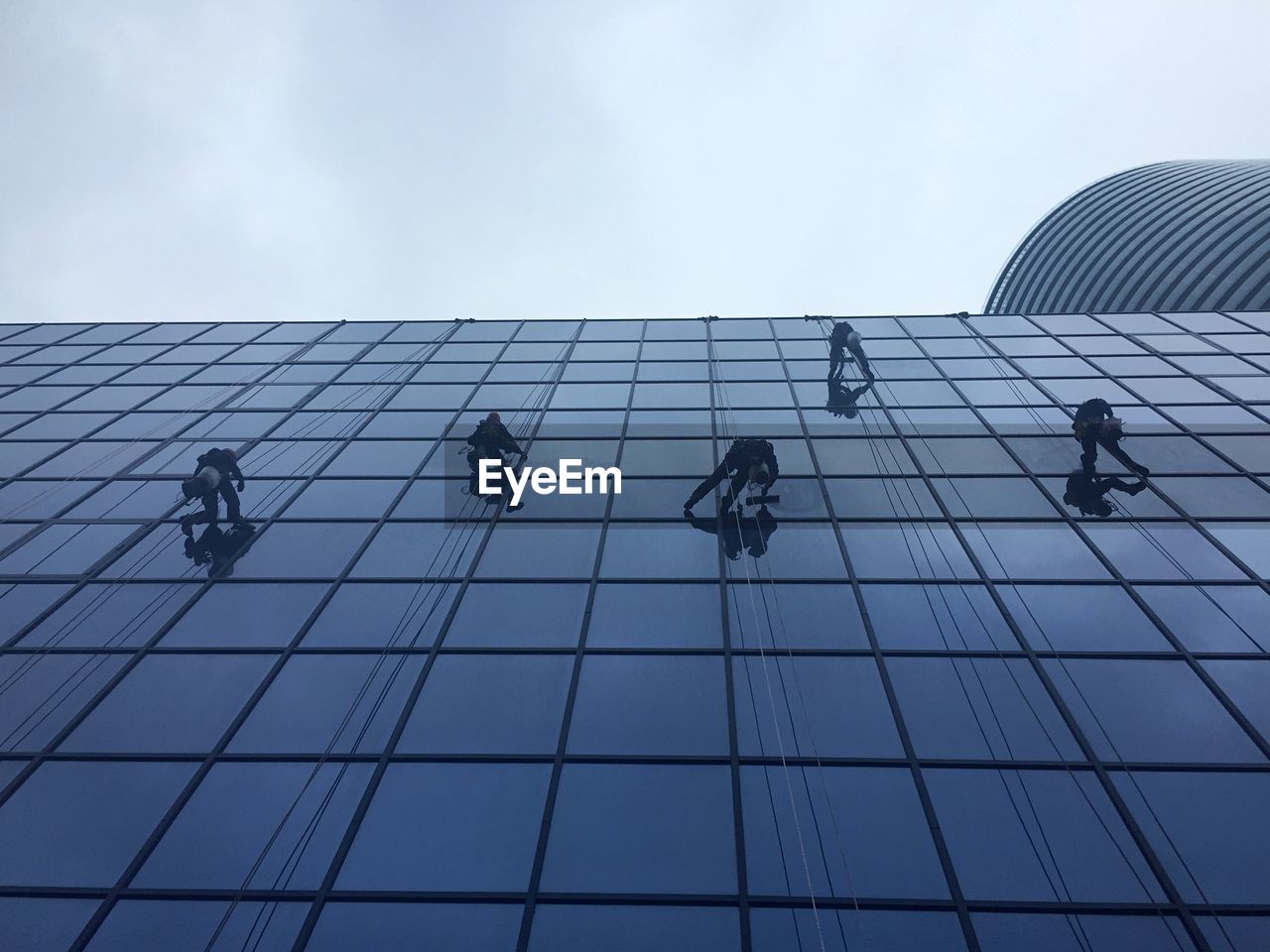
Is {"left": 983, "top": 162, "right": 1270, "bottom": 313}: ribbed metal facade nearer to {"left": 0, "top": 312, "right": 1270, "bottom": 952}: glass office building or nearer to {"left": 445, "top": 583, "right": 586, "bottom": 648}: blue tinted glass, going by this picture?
{"left": 0, "top": 312, "right": 1270, "bottom": 952}: glass office building

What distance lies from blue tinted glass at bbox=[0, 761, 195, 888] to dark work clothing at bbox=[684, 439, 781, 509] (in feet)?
28.5

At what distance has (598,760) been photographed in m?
9.49

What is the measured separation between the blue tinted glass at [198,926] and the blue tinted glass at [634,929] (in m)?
2.43

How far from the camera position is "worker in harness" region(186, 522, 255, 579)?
13541 mm

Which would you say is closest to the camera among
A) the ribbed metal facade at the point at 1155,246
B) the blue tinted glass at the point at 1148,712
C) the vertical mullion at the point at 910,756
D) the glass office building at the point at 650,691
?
the vertical mullion at the point at 910,756

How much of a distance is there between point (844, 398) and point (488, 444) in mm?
8677

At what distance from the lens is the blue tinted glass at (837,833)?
8047 millimetres

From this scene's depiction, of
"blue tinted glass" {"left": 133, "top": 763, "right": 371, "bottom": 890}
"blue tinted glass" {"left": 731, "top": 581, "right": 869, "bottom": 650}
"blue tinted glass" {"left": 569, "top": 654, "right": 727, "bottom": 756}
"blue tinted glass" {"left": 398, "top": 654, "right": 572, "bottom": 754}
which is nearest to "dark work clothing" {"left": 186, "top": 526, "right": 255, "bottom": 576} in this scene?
"blue tinted glass" {"left": 133, "top": 763, "right": 371, "bottom": 890}

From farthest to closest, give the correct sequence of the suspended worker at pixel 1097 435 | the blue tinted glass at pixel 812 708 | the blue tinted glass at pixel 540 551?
the suspended worker at pixel 1097 435
the blue tinted glass at pixel 540 551
the blue tinted glass at pixel 812 708

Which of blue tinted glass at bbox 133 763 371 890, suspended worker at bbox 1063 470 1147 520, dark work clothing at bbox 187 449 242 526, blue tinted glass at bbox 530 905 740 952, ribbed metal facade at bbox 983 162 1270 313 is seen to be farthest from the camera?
ribbed metal facade at bbox 983 162 1270 313

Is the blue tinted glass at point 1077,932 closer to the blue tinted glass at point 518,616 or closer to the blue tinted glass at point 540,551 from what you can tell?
the blue tinted glass at point 518,616

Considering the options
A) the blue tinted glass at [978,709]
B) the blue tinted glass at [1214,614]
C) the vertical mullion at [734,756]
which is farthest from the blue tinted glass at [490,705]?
the blue tinted glass at [1214,614]

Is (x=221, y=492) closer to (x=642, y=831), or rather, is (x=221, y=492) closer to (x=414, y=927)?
(x=414, y=927)

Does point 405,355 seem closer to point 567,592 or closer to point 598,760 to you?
point 567,592
